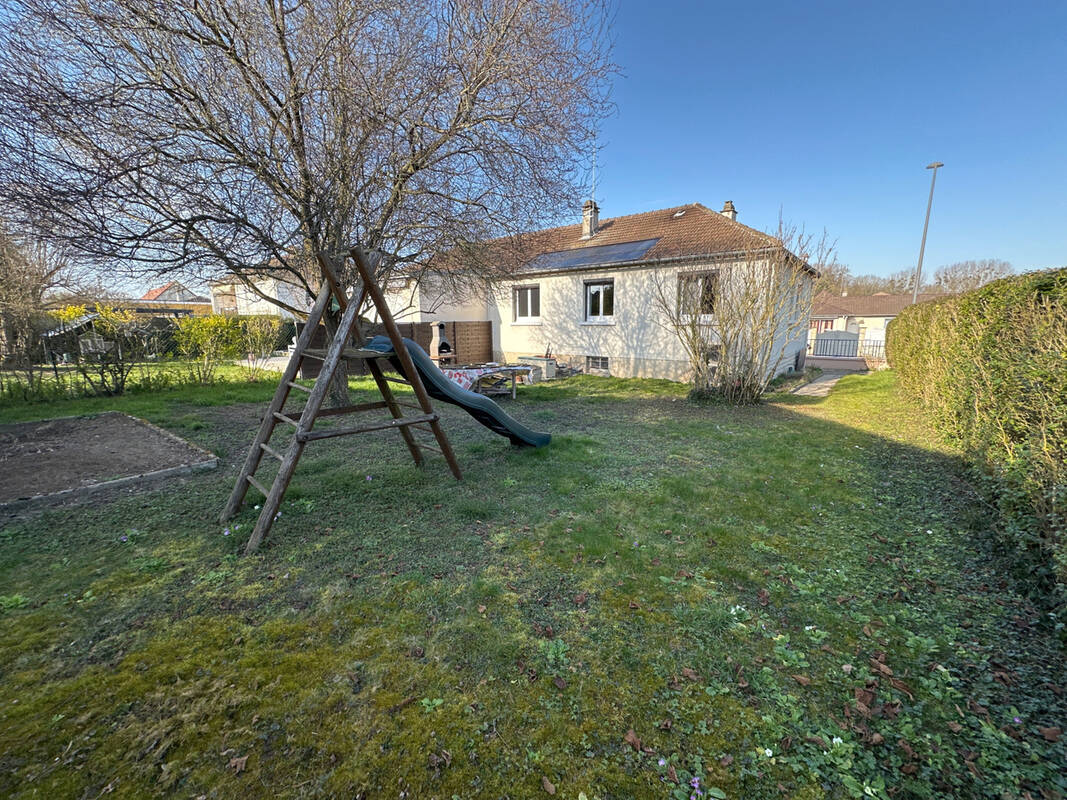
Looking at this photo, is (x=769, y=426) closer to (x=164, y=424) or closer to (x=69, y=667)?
(x=69, y=667)

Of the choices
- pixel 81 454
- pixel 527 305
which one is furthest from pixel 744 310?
pixel 81 454

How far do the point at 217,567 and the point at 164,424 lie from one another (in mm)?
5972

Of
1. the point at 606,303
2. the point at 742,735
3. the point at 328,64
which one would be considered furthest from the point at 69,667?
the point at 606,303

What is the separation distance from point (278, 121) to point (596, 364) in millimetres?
11379

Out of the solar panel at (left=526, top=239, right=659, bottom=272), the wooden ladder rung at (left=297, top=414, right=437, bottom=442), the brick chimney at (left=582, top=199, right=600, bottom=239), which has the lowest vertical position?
the wooden ladder rung at (left=297, top=414, right=437, bottom=442)

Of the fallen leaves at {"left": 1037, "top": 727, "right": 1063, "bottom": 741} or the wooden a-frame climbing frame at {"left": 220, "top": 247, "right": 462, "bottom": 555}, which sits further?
the wooden a-frame climbing frame at {"left": 220, "top": 247, "right": 462, "bottom": 555}

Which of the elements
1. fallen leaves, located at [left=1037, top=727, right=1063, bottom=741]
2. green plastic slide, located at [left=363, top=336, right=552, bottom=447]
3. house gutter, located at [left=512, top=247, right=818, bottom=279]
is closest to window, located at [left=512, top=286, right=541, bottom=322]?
house gutter, located at [left=512, top=247, right=818, bottom=279]

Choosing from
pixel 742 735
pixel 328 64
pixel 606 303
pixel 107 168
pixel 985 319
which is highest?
pixel 328 64

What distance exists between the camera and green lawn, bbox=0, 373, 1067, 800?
71.3 inches

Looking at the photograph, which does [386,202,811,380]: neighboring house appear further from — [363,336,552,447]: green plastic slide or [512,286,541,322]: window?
[363,336,552,447]: green plastic slide

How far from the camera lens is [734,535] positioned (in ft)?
12.5

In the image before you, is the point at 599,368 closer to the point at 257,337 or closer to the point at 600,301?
the point at 600,301

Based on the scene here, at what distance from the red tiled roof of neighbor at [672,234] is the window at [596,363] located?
3.62m

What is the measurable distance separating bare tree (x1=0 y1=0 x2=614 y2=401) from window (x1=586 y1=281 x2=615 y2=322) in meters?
7.45
